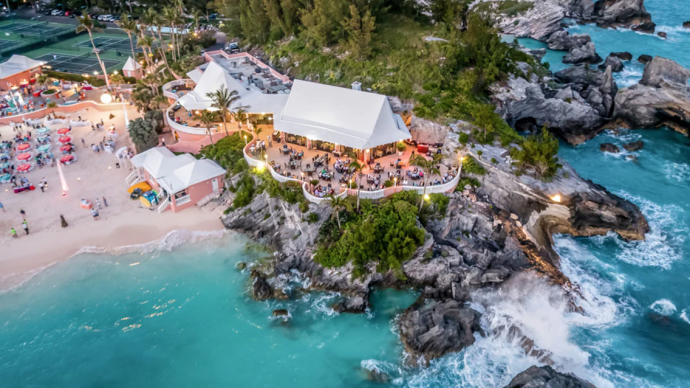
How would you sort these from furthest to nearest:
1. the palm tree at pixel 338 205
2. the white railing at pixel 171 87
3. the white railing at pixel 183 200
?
the white railing at pixel 171 87 < the white railing at pixel 183 200 < the palm tree at pixel 338 205

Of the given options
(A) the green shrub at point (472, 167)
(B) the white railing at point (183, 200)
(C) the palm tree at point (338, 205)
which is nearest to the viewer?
(C) the palm tree at point (338, 205)

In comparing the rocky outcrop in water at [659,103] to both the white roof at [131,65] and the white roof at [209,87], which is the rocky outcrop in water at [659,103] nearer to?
the white roof at [209,87]

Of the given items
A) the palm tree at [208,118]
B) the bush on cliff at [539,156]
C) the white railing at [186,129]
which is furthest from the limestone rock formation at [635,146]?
the white railing at [186,129]

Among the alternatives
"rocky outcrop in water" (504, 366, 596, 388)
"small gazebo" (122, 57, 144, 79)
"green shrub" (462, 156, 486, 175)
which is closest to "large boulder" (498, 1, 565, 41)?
"green shrub" (462, 156, 486, 175)

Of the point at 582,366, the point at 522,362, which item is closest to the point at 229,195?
the point at 522,362

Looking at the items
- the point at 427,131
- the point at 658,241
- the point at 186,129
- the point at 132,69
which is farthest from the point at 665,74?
the point at 132,69

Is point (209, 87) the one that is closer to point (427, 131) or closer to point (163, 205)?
point (163, 205)
